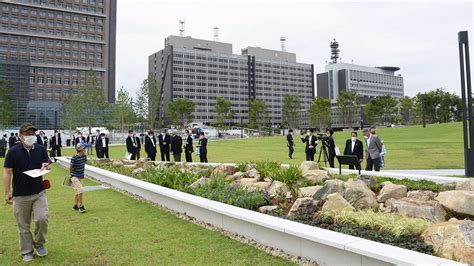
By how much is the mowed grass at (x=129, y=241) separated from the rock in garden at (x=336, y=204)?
1586mm

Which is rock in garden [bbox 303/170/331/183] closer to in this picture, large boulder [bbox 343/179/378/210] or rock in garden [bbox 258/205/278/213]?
large boulder [bbox 343/179/378/210]

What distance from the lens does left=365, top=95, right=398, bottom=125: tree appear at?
81250 mm

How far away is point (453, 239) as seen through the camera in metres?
4.17

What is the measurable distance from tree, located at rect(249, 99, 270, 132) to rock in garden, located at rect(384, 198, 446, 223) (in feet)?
284

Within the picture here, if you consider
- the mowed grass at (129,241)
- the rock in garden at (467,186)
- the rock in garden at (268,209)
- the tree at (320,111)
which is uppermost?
the tree at (320,111)

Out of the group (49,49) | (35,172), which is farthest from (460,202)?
(49,49)

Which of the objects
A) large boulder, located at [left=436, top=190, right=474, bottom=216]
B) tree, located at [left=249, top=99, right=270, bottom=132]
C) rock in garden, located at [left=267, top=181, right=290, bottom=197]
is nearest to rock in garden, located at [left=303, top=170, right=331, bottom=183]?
rock in garden, located at [left=267, top=181, right=290, bottom=197]

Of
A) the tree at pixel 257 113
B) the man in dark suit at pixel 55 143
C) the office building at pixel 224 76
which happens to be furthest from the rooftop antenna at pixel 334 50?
the man in dark suit at pixel 55 143

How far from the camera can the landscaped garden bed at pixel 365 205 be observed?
4492mm

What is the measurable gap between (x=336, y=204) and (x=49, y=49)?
9806cm

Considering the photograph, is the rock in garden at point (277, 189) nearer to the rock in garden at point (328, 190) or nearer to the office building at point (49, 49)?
the rock in garden at point (328, 190)

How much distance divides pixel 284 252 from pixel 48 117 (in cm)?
8984

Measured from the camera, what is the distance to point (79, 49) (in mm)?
92062

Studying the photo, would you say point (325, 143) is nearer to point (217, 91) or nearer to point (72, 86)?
point (72, 86)
